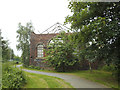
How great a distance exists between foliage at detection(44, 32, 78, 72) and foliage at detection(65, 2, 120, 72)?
13.9 ft

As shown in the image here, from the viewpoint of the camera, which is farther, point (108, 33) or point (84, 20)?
point (84, 20)

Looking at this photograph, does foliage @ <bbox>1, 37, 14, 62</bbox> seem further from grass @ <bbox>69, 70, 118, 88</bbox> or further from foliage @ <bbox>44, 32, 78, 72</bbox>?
A: foliage @ <bbox>44, 32, 78, 72</bbox>

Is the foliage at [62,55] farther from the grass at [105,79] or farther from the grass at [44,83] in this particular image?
the grass at [44,83]

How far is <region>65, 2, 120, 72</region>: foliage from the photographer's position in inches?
169

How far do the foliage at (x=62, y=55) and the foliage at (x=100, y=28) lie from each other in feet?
13.9

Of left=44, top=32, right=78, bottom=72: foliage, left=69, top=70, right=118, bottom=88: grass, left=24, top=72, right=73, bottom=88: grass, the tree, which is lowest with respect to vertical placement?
left=69, top=70, right=118, bottom=88: grass

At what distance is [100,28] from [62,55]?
6256 millimetres

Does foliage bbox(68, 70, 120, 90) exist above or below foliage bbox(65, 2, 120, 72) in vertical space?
below

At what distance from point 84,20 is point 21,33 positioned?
12930 mm

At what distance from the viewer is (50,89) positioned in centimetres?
349

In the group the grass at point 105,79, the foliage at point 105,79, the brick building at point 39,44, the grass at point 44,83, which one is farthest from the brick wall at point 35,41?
the grass at point 44,83

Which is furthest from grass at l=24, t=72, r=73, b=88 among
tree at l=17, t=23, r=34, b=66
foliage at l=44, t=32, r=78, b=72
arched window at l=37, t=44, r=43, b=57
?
tree at l=17, t=23, r=34, b=66

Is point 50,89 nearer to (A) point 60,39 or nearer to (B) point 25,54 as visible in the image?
(A) point 60,39

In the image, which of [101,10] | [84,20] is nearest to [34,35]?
[84,20]
